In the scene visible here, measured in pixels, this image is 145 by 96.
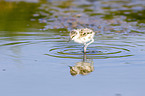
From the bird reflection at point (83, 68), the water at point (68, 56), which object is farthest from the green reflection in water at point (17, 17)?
the bird reflection at point (83, 68)

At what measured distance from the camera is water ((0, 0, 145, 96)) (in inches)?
274

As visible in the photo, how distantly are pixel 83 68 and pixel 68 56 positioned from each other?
1.36 m

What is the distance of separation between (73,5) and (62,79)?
1595cm

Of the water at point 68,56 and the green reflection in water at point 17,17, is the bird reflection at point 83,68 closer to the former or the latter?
the water at point 68,56

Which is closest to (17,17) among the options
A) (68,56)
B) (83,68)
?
(68,56)

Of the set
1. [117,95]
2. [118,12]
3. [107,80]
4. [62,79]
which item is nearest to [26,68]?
[62,79]

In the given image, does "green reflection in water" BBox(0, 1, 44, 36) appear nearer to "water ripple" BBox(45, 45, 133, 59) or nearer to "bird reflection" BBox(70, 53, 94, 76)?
"water ripple" BBox(45, 45, 133, 59)

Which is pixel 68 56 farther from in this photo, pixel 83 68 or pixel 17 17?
pixel 17 17

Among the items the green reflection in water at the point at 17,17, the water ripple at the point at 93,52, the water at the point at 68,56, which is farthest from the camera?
the green reflection in water at the point at 17,17

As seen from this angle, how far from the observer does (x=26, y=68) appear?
8461mm

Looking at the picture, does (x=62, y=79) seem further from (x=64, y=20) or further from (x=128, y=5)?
(x=128, y=5)

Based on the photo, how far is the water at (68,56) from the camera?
6957mm

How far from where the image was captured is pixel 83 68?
8438 mm

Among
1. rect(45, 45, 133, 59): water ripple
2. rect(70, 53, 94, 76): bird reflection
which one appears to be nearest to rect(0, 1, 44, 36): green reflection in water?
rect(45, 45, 133, 59): water ripple
